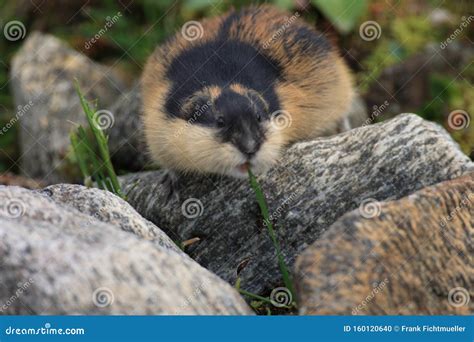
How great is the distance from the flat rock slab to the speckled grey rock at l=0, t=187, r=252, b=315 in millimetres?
589

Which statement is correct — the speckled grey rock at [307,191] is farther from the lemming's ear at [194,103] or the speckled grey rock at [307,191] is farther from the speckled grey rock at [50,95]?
the speckled grey rock at [50,95]

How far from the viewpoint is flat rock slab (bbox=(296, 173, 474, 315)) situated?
4.35 m

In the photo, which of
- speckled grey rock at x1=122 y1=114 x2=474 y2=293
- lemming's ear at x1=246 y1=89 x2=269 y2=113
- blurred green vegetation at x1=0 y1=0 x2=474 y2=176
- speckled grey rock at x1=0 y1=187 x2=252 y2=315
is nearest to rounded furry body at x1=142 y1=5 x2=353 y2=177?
lemming's ear at x1=246 y1=89 x2=269 y2=113

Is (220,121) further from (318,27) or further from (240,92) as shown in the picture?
(318,27)

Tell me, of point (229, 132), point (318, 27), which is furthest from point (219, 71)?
point (318, 27)

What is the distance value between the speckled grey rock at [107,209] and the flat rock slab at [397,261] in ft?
4.79

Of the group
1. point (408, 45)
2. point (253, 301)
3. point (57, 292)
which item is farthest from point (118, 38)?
point (57, 292)

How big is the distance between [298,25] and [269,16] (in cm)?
32

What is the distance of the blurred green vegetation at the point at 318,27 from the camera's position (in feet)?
31.1

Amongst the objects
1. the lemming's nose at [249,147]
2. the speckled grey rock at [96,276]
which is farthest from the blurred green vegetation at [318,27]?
the speckled grey rock at [96,276]

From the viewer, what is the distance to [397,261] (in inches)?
181

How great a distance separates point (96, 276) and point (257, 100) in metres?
2.78

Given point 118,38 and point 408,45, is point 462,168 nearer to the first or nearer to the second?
point 408,45

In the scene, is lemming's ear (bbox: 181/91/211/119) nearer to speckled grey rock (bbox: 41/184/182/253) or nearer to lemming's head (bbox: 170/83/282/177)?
lemming's head (bbox: 170/83/282/177)
